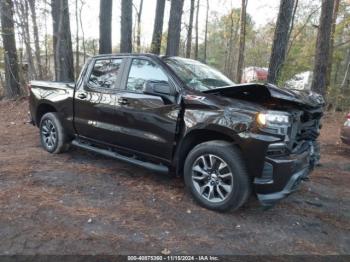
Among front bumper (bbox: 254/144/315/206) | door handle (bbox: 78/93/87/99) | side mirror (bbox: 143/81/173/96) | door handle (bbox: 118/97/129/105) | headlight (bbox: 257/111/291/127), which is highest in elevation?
side mirror (bbox: 143/81/173/96)

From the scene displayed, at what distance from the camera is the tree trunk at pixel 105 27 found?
1130 centimetres

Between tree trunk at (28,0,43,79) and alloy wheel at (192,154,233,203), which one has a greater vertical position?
tree trunk at (28,0,43,79)

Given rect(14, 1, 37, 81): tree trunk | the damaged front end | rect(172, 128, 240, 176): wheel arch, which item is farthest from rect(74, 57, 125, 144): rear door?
rect(14, 1, 37, 81): tree trunk

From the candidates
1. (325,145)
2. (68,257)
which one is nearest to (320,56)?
(325,145)

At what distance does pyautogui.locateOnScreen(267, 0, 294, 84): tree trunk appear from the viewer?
806 centimetres

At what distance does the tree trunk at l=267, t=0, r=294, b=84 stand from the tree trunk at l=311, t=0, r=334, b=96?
250 cm

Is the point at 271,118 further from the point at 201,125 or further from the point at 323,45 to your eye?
the point at 323,45

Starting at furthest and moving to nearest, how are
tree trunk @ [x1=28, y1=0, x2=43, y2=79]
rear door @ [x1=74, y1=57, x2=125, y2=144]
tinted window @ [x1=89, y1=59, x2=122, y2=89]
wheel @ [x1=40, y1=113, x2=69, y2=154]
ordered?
tree trunk @ [x1=28, y1=0, x2=43, y2=79], wheel @ [x1=40, y1=113, x2=69, y2=154], tinted window @ [x1=89, y1=59, x2=122, y2=89], rear door @ [x1=74, y1=57, x2=125, y2=144]

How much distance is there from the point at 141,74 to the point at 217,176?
1.82 meters

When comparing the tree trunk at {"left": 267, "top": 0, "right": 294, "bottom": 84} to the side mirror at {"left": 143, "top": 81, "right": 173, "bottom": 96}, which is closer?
the side mirror at {"left": 143, "top": 81, "right": 173, "bottom": 96}

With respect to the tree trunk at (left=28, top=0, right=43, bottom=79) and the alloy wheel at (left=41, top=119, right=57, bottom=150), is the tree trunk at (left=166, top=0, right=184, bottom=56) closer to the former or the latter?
the alloy wheel at (left=41, top=119, right=57, bottom=150)

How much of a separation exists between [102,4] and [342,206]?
10401 millimetres

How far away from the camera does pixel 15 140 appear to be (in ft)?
24.0

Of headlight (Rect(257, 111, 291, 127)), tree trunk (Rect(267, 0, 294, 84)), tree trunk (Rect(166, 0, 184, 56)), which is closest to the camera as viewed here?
headlight (Rect(257, 111, 291, 127))
